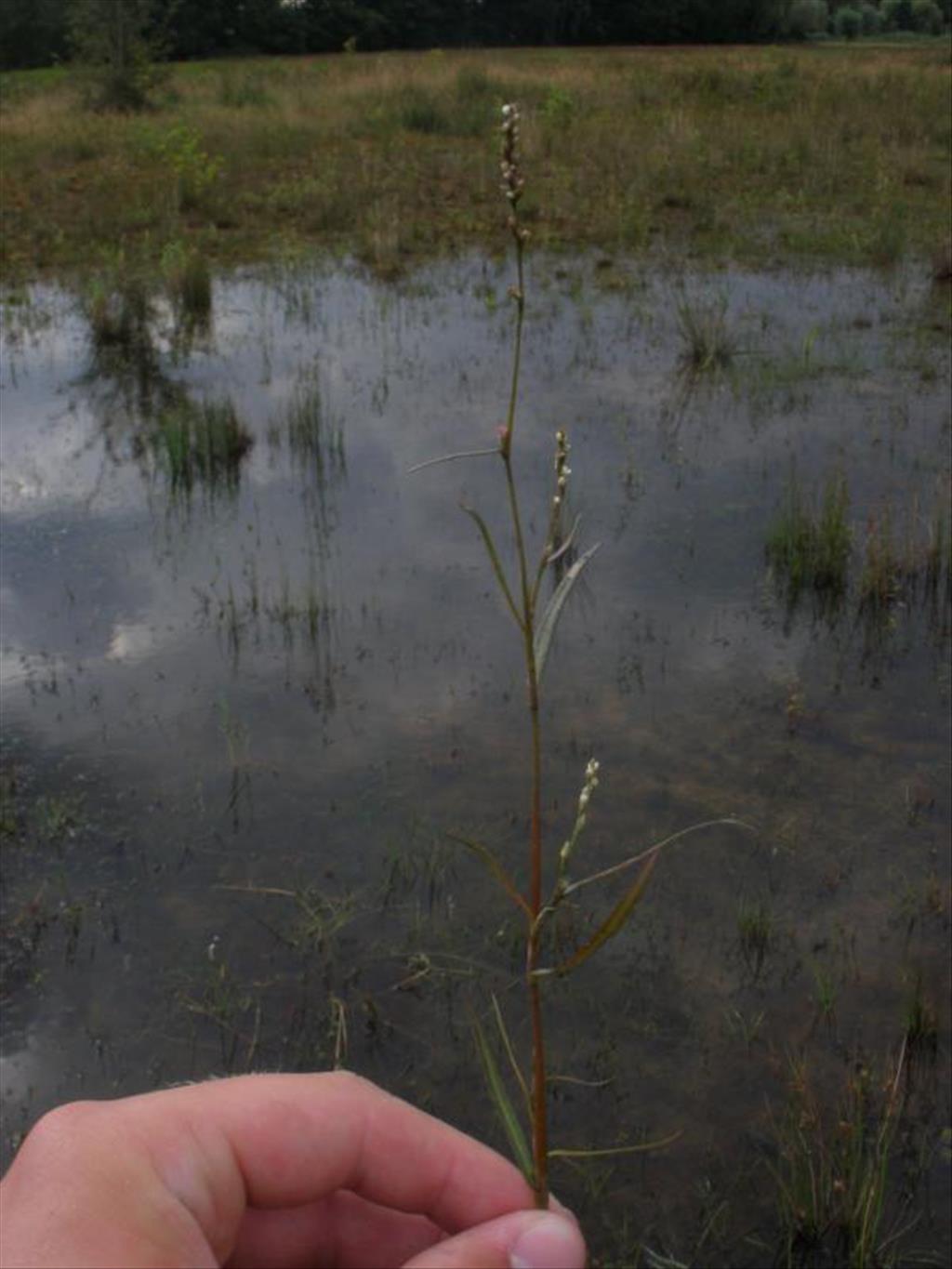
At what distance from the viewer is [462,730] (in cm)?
550

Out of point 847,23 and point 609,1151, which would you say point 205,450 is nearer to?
point 609,1151

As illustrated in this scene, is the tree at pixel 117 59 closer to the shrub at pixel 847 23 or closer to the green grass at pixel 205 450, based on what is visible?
the green grass at pixel 205 450

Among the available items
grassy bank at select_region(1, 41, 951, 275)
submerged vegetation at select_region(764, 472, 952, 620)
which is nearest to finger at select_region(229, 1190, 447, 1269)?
submerged vegetation at select_region(764, 472, 952, 620)

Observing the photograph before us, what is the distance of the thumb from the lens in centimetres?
131

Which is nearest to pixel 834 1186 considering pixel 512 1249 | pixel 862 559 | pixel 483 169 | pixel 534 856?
pixel 512 1249

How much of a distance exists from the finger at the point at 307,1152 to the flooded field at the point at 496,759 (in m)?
2.11

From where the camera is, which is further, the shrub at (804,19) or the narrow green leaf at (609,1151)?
the shrub at (804,19)

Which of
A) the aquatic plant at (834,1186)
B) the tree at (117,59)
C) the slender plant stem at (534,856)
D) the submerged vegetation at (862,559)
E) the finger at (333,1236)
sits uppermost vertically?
the tree at (117,59)

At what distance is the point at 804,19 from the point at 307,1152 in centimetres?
5840

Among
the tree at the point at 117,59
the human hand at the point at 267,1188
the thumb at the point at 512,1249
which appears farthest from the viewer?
the tree at the point at 117,59

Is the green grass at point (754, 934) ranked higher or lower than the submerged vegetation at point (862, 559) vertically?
Answer: lower

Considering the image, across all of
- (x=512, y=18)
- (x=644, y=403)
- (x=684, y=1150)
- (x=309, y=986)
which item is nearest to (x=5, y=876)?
(x=309, y=986)

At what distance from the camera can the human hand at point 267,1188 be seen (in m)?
1.19

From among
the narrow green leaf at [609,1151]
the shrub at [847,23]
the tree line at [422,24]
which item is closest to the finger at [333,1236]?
the narrow green leaf at [609,1151]
